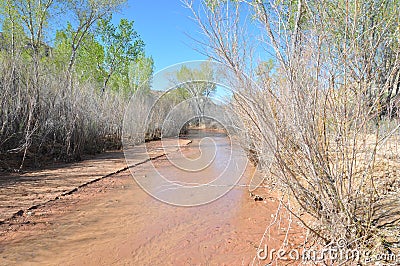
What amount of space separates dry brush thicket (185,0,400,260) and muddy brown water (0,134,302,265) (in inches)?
37.9

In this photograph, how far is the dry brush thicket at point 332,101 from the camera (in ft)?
6.31

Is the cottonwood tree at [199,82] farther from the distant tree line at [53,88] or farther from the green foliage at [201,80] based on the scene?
the distant tree line at [53,88]

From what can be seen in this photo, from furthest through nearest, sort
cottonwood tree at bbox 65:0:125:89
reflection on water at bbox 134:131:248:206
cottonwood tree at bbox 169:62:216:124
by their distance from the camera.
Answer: cottonwood tree at bbox 65:0:125:89, cottonwood tree at bbox 169:62:216:124, reflection on water at bbox 134:131:248:206

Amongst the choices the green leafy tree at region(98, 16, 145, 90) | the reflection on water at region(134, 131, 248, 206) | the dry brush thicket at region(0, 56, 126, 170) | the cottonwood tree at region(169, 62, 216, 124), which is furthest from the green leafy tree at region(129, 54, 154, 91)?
the reflection on water at region(134, 131, 248, 206)

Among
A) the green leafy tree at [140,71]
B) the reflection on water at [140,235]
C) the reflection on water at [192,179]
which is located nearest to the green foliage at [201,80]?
the reflection on water at [192,179]

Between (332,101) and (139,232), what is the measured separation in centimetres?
255

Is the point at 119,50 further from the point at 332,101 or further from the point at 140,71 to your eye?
the point at 332,101

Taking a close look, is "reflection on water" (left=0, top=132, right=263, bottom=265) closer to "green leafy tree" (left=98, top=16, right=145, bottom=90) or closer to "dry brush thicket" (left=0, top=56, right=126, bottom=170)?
"dry brush thicket" (left=0, top=56, right=126, bottom=170)

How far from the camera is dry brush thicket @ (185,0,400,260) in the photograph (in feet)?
6.31

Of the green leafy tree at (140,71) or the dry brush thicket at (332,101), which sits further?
the green leafy tree at (140,71)

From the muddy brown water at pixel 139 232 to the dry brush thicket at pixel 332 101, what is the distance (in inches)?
37.9

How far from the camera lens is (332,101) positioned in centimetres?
201

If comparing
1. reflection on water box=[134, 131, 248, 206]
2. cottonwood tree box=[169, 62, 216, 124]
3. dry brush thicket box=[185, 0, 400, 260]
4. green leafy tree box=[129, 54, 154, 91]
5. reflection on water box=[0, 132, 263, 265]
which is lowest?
reflection on water box=[0, 132, 263, 265]

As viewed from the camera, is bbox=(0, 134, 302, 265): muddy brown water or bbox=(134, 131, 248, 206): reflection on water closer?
bbox=(0, 134, 302, 265): muddy brown water
